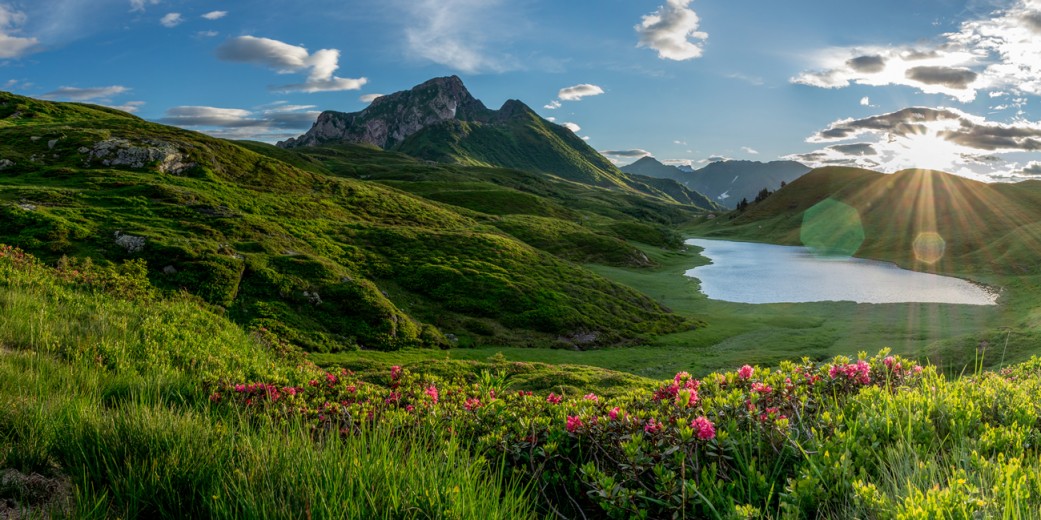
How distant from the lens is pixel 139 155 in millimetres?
68250

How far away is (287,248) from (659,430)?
47.2 m

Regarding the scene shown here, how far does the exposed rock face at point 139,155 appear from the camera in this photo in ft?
221

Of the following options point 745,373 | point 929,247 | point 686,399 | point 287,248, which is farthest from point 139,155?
point 929,247

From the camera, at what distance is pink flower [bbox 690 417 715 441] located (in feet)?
19.3

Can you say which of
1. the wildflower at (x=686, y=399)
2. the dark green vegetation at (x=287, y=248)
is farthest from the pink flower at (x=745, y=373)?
the dark green vegetation at (x=287, y=248)

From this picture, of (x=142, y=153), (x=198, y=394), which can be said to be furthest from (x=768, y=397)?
(x=142, y=153)

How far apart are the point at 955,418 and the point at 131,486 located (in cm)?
904

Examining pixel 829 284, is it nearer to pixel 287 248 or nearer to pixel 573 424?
pixel 287 248

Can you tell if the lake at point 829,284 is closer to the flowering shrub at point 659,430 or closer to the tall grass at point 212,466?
the flowering shrub at point 659,430

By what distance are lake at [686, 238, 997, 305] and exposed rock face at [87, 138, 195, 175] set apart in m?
83.2

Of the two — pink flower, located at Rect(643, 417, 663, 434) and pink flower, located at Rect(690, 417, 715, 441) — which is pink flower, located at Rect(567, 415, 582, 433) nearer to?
pink flower, located at Rect(643, 417, 663, 434)

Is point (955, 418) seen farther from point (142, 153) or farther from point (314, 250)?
point (142, 153)

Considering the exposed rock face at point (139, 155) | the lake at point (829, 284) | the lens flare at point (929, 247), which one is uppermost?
the exposed rock face at point (139, 155)

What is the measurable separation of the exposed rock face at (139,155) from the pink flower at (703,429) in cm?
8105
